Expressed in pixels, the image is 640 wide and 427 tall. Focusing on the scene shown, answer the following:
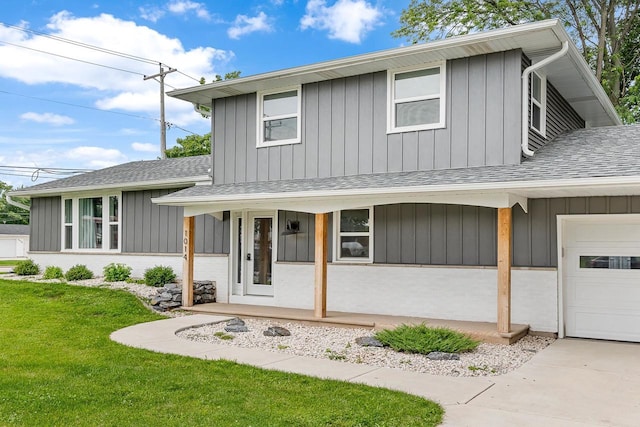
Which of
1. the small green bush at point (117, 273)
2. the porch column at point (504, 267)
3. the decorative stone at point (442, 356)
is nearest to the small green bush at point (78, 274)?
the small green bush at point (117, 273)

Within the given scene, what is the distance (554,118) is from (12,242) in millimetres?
42371

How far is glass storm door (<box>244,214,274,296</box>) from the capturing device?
36.8ft

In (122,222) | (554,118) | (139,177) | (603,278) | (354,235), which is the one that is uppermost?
(554,118)

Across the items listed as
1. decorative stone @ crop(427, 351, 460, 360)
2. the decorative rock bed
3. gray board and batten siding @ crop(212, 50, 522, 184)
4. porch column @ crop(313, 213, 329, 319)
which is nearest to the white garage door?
gray board and batten siding @ crop(212, 50, 522, 184)

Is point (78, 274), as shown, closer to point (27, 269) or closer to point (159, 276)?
point (159, 276)

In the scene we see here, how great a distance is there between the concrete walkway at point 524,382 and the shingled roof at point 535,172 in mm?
2353

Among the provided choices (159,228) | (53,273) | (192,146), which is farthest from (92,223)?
(192,146)

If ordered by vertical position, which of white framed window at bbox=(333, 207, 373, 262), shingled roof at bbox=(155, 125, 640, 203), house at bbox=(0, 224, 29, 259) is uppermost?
shingled roof at bbox=(155, 125, 640, 203)

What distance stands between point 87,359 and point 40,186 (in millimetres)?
10496

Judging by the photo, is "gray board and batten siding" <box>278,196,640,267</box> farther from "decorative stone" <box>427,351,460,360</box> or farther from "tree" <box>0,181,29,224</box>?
"tree" <box>0,181,29,224</box>

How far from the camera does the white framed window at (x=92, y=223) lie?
13.8 meters

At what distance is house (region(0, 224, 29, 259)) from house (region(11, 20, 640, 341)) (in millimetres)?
36524

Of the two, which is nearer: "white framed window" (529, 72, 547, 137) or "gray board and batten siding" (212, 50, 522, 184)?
"gray board and batten siding" (212, 50, 522, 184)

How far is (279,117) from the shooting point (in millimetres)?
10844
